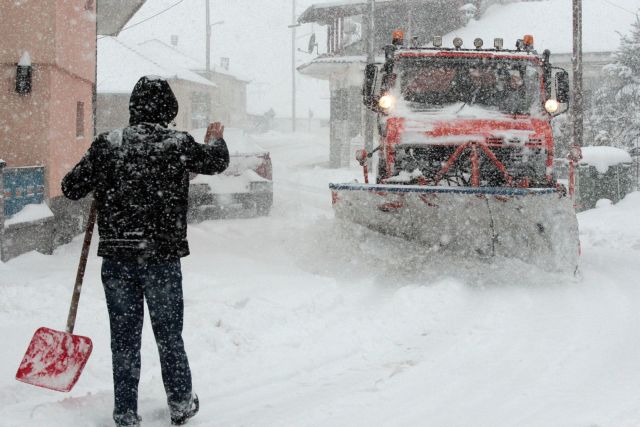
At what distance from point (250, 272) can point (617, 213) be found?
7.68 m

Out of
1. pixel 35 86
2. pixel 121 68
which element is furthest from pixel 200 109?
pixel 35 86

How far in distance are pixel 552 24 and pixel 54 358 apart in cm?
2651

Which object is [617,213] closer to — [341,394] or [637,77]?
[637,77]

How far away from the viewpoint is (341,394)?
4031 mm

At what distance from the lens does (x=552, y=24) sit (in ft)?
88.3

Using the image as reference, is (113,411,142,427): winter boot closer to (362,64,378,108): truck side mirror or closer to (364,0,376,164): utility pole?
(362,64,378,108): truck side mirror

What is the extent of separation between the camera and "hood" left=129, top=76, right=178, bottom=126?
3455mm

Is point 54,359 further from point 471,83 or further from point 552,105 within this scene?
point 552,105

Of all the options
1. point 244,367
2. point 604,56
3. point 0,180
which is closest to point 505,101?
point 244,367

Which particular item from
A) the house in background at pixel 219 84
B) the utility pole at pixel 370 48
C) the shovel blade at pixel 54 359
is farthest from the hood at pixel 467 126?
the house in background at pixel 219 84

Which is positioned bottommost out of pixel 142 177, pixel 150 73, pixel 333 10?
pixel 142 177

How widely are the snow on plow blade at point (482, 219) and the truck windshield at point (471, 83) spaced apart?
152 cm

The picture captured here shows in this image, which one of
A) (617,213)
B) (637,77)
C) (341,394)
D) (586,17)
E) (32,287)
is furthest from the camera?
(586,17)

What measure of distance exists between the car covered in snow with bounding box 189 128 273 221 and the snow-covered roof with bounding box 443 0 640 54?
47.9 feet
